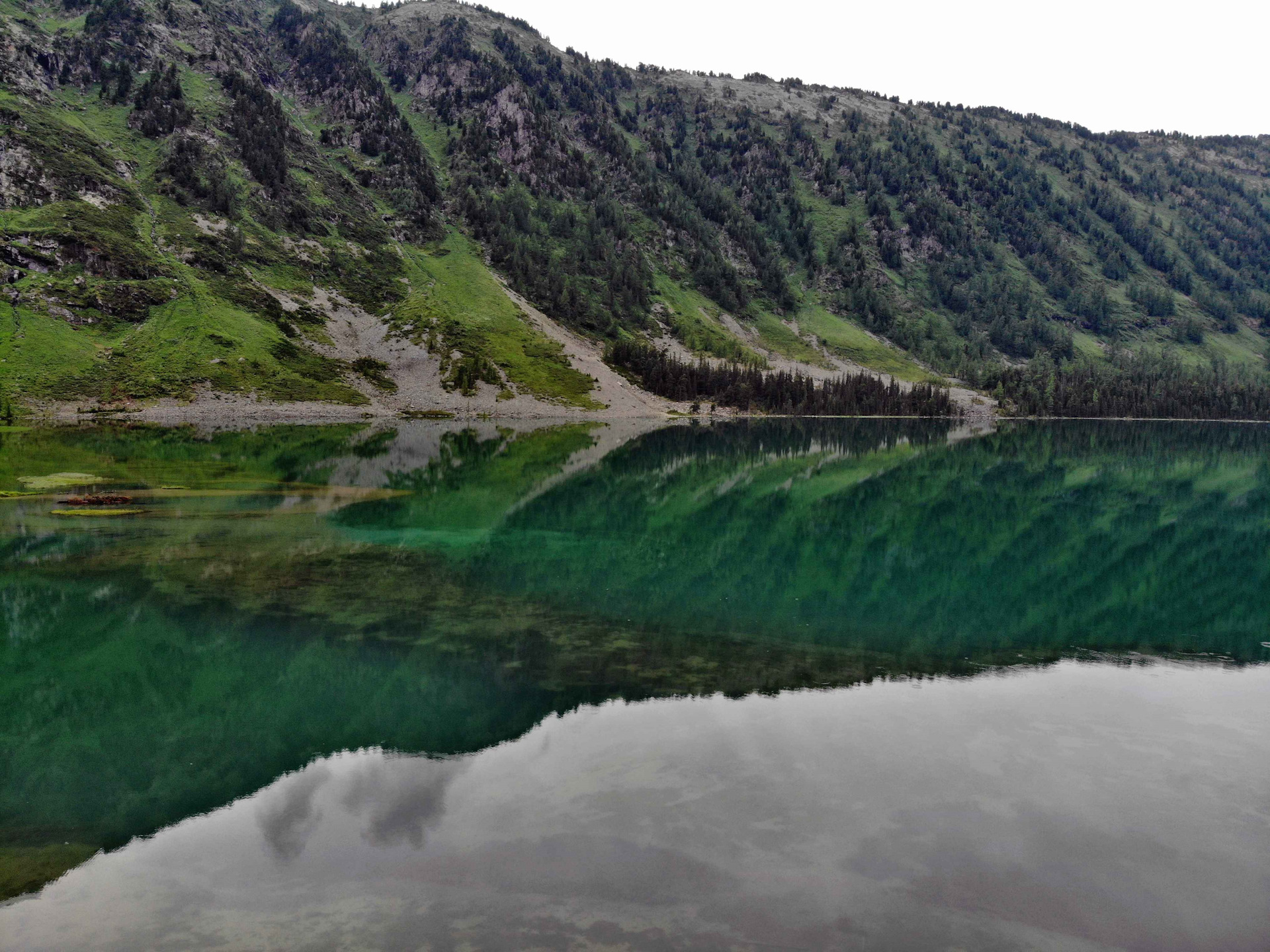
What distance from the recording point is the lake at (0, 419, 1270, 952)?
12.1 meters

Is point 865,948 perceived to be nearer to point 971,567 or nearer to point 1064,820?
point 1064,820

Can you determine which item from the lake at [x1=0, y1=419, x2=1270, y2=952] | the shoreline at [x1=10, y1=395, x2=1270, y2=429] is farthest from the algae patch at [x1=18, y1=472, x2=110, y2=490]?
the shoreline at [x1=10, y1=395, x2=1270, y2=429]

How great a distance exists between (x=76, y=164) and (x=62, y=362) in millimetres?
79540

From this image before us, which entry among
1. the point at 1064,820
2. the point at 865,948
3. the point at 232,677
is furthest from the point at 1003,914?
the point at 232,677

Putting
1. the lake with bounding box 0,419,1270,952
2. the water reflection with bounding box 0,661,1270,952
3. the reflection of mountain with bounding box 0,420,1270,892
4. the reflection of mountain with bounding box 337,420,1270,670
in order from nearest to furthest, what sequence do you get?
the water reflection with bounding box 0,661,1270,952
the lake with bounding box 0,419,1270,952
the reflection of mountain with bounding box 0,420,1270,892
the reflection of mountain with bounding box 337,420,1270,670

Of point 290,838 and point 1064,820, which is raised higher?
point 1064,820

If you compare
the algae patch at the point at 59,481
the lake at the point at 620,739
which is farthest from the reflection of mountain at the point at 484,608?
the algae patch at the point at 59,481

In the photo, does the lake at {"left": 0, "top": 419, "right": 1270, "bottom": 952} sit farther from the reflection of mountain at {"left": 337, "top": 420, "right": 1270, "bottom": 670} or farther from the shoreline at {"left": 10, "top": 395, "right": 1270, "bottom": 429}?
the shoreline at {"left": 10, "top": 395, "right": 1270, "bottom": 429}

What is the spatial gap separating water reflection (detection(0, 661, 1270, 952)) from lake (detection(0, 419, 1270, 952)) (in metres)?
0.07

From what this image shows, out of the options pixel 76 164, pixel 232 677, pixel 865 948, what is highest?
pixel 76 164

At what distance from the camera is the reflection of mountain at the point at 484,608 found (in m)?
18.5

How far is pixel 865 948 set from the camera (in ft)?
36.7

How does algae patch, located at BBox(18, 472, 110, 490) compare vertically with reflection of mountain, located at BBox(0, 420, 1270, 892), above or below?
below

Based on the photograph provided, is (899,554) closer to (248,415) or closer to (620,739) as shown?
(620,739)
